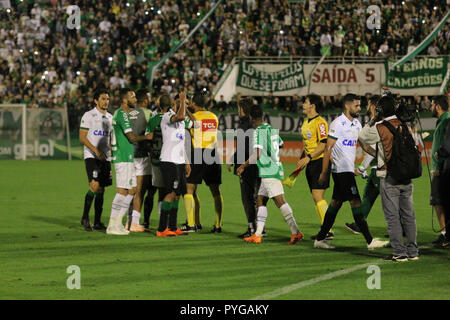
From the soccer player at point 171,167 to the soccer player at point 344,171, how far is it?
2.29m

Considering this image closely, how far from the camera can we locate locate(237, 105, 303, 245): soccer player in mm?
12070

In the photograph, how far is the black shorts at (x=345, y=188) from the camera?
453 inches

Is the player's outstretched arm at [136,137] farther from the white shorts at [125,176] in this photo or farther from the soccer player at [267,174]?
the soccer player at [267,174]

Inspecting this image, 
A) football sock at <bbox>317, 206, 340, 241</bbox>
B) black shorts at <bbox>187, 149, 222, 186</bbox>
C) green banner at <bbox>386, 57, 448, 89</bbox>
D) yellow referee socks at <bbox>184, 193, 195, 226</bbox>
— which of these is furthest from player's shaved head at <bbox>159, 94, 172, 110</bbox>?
green banner at <bbox>386, 57, 448, 89</bbox>

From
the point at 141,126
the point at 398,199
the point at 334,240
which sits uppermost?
the point at 141,126

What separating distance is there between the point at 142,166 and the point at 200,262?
11.2 ft

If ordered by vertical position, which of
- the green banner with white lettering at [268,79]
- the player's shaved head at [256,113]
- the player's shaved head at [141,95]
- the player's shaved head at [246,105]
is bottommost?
the player's shaved head at [256,113]

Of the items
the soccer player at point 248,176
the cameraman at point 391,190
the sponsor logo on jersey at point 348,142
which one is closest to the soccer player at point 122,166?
the soccer player at point 248,176

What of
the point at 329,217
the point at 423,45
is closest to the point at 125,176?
the point at 329,217

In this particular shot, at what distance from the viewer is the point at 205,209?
16.8 meters

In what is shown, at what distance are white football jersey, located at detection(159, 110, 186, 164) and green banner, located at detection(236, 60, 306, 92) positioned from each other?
713 inches

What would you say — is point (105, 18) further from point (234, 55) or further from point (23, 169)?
point (23, 169)

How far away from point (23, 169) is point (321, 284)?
19.4 metres
